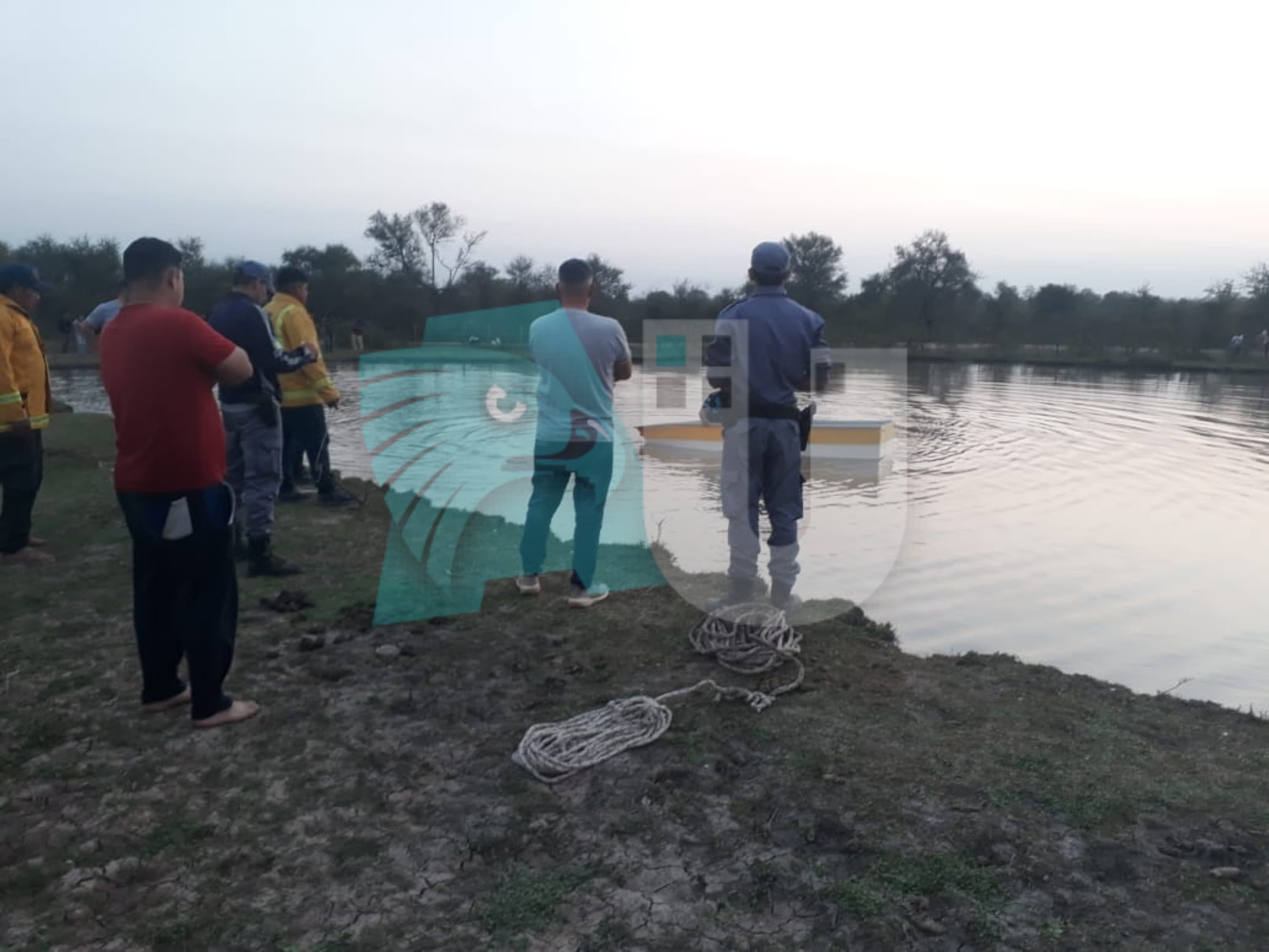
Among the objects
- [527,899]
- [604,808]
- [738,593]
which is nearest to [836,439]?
[738,593]

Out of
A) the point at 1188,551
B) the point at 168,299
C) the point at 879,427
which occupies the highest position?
the point at 168,299

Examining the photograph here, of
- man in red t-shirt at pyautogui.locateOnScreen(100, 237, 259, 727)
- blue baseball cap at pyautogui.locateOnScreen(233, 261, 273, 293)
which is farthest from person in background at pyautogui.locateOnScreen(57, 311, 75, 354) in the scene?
man in red t-shirt at pyautogui.locateOnScreen(100, 237, 259, 727)

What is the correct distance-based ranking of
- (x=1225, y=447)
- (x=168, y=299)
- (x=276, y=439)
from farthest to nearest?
(x=1225, y=447)
(x=276, y=439)
(x=168, y=299)

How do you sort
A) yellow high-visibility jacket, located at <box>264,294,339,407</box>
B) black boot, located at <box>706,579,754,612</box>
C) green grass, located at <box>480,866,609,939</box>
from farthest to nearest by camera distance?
yellow high-visibility jacket, located at <box>264,294,339,407</box>
black boot, located at <box>706,579,754,612</box>
green grass, located at <box>480,866,609,939</box>

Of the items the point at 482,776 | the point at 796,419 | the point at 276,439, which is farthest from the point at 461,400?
the point at 482,776

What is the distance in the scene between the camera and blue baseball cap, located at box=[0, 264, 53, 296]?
5547 millimetres

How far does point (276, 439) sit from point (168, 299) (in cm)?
237

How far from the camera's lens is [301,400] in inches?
286

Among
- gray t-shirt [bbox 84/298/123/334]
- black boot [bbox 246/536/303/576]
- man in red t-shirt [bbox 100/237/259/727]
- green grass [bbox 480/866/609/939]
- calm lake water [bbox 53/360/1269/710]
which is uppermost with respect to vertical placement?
gray t-shirt [bbox 84/298/123/334]

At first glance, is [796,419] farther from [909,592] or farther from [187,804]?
[187,804]

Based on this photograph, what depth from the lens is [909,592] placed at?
7086 mm

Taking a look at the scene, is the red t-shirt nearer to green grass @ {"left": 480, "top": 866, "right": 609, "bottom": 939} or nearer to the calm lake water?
green grass @ {"left": 480, "top": 866, "right": 609, "bottom": 939}

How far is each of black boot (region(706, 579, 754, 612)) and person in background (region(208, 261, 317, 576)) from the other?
9.20 feet

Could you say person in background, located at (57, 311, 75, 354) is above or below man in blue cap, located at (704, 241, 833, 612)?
above
